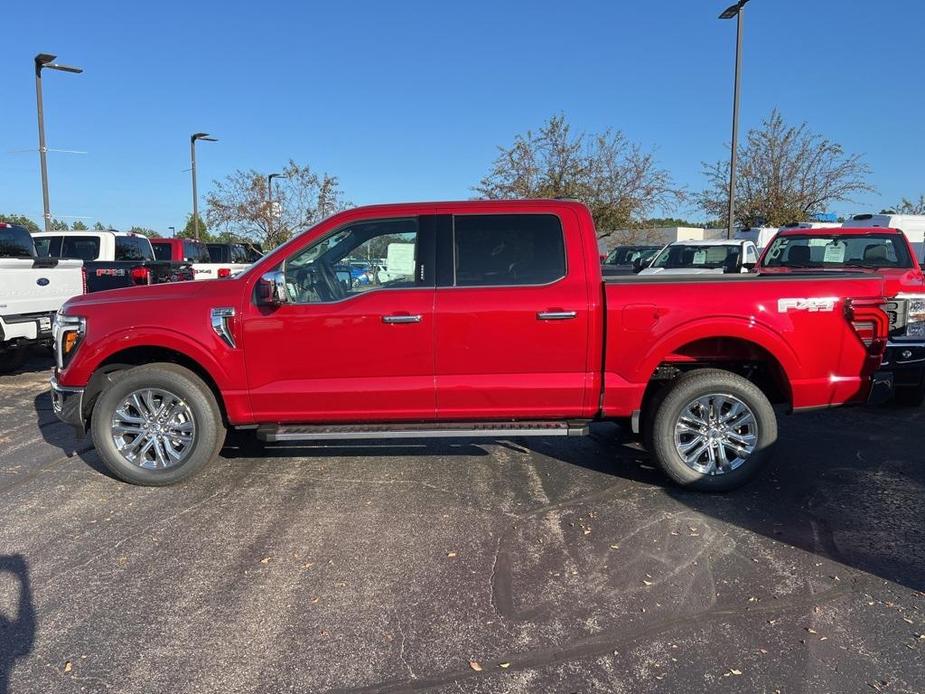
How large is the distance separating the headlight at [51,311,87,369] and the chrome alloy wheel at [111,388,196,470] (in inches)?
21.7

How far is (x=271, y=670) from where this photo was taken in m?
2.85

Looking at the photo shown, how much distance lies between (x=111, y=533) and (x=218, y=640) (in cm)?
153

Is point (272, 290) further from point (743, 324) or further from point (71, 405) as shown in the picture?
point (743, 324)

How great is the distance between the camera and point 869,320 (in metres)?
4.66

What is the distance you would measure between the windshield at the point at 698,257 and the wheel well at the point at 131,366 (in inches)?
487

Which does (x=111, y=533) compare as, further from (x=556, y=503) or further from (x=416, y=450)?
(x=556, y=503)

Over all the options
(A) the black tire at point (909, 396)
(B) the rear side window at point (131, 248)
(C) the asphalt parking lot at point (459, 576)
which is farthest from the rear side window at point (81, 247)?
(A) the black tire at point (909, 396)

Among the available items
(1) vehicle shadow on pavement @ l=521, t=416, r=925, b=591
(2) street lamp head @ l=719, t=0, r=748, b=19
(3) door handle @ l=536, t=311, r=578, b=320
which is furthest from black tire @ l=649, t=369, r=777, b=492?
(2) street lamp head @ l=719, t=0, r=748, b=19

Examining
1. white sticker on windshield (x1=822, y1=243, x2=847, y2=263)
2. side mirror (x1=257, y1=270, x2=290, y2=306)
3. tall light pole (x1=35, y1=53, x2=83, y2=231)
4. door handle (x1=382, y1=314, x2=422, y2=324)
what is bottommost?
door handle (x1=382, y1=314, x2=422, y2=324)

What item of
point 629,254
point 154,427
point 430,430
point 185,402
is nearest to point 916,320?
point 430,430

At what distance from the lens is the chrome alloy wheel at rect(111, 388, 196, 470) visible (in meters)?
4.82

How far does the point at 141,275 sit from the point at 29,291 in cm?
231

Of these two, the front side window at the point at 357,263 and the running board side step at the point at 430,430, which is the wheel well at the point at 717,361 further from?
the front side window at the point at 357,263

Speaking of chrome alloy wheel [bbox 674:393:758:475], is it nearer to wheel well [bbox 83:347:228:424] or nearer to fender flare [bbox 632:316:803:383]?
fender flare [bbox 632:316:803:383]
